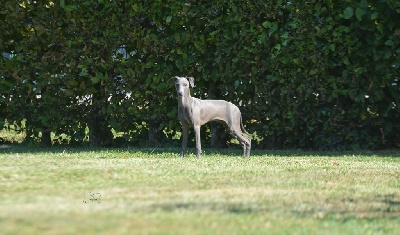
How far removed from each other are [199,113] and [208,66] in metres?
1.53

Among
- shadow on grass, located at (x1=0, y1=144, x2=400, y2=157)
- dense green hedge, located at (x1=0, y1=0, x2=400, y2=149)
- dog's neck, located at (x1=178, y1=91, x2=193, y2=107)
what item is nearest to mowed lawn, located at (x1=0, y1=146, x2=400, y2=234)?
shadow on grass, located at (x1=0, y1=144, x2=400, y2=157)

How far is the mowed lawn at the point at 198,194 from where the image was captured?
18.3ft

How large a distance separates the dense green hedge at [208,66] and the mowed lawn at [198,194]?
1.09 metres

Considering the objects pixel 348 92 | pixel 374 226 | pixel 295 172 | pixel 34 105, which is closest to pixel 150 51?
pixel 34 105

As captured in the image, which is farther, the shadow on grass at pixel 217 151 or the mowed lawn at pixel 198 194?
the shadow on grass at pixel 217 151

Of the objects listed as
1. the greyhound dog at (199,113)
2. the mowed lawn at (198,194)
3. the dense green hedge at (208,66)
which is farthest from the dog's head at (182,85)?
the dense green hedge at (208,66)

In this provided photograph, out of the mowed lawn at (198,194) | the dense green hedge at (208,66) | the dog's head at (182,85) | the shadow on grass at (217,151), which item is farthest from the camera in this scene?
the dense green hedge at (208,66)

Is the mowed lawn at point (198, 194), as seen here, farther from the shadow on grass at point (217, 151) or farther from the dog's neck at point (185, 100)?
the dog's neck at point (185, 100)

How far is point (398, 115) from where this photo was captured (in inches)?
467

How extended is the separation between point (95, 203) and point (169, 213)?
78cm

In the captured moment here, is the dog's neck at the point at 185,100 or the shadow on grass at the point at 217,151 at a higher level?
the dog's neck at the point at 185,100

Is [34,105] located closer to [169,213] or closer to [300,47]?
[300,47]

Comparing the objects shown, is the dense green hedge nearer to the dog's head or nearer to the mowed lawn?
the mowed lawn

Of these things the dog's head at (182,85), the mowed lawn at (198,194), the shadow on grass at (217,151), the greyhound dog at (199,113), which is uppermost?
the dog's head at (182,85)
